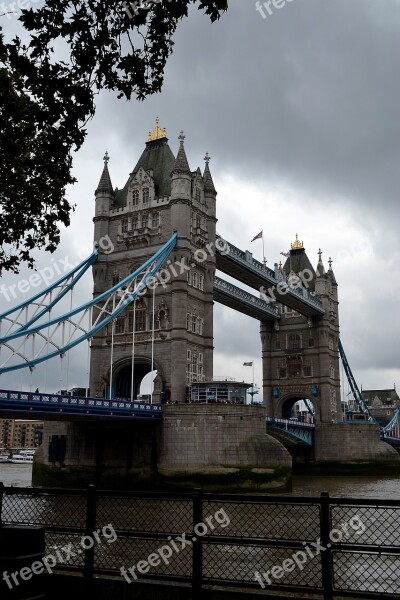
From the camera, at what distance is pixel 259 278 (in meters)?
57.9

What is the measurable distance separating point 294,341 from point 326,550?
66.7m

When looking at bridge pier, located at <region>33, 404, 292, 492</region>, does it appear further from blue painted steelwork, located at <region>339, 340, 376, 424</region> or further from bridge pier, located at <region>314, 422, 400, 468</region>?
blue painted steelwork, located at <region>339, 340, 376, 424</region>

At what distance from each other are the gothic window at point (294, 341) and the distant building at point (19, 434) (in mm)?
103355

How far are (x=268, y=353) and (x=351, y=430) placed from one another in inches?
585

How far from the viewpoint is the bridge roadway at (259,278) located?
51153mm

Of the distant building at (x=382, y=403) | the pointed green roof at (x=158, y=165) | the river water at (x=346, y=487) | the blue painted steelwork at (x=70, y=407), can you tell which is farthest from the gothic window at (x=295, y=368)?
the distant building at (x=382, y=403)

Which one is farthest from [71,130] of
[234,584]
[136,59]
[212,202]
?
[212,202]

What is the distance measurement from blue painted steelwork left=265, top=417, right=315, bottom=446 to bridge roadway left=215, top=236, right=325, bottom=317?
42.0ft

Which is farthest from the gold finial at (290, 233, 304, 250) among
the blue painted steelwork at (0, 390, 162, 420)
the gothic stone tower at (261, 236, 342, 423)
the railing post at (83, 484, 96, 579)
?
the railing post at (83, 484, 96, 579)

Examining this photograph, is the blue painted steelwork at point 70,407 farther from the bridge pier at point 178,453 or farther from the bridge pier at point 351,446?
the bridge pier at point 351,446

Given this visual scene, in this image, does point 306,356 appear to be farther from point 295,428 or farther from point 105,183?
point 105,183

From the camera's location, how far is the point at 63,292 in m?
41.0

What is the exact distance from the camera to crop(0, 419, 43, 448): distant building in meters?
157

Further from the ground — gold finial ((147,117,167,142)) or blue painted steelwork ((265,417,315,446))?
gold finial ((147,117,167,142))
